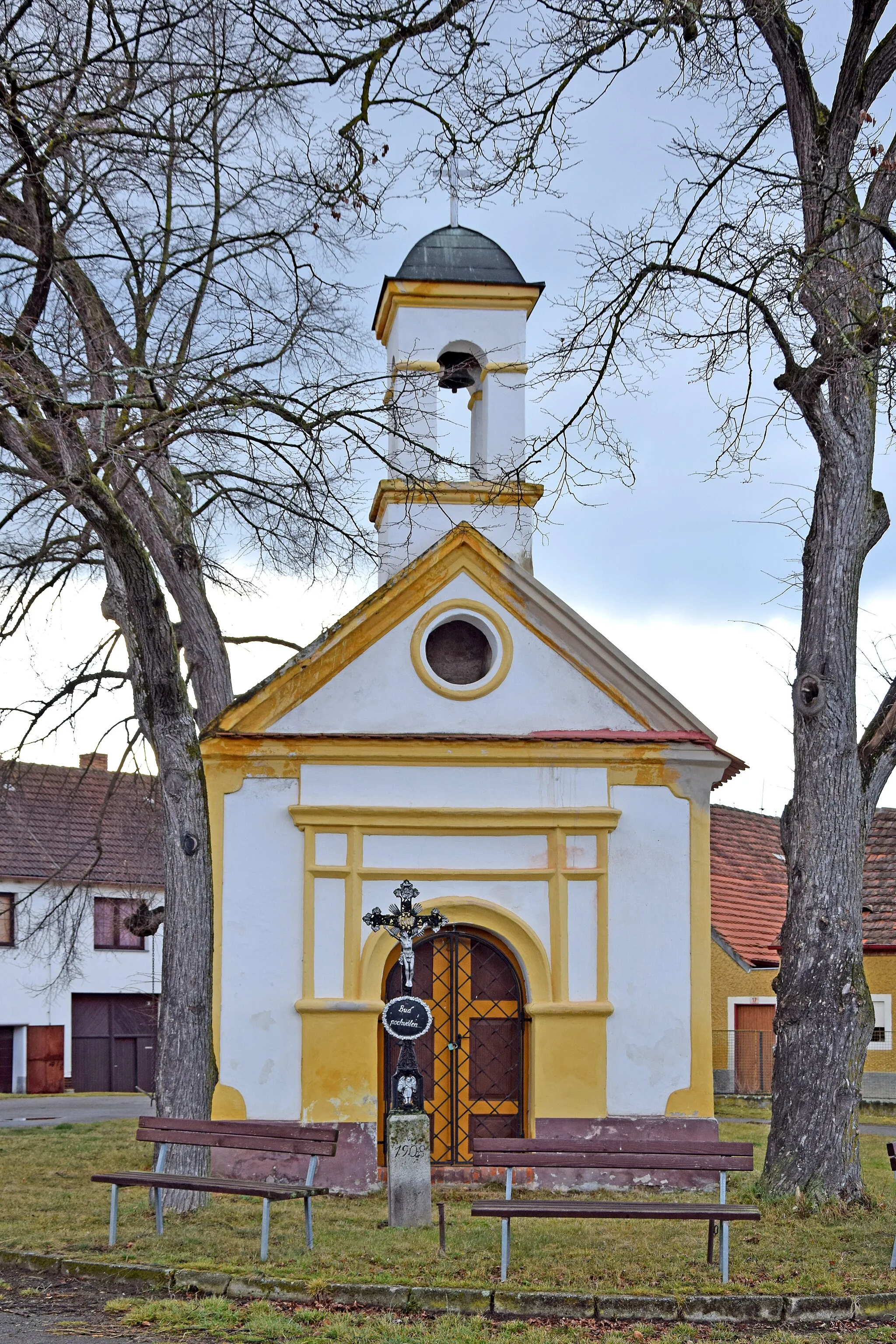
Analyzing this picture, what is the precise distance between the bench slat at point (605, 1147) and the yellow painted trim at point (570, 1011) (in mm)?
4566

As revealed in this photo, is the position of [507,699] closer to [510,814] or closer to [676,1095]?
[510,814]

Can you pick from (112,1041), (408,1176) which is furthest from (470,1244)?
(112,1041)

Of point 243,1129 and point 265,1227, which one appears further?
point 243,1129

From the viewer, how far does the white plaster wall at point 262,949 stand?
47.7ft

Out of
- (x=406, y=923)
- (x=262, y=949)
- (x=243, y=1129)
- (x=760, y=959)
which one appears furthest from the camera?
(x=760, y=959)

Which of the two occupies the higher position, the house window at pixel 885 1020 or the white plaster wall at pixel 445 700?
the white plaster wall at pixel 445 700

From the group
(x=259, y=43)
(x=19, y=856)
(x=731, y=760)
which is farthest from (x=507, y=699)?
(x=19, y=856)

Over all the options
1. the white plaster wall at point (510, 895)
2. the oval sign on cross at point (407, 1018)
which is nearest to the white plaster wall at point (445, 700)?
the white plaster wall at point (510, 895)

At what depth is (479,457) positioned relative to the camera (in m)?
17.1

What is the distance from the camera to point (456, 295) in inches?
667

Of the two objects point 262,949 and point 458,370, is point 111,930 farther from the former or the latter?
point 458,370

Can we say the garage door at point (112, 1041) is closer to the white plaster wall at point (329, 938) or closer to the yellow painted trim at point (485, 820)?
the white plaster wall at point (329, 938)

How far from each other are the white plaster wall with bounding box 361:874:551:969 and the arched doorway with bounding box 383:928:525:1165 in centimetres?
39

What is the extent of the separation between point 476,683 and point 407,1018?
429 cm
